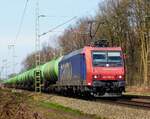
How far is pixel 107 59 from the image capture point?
99.5 feet

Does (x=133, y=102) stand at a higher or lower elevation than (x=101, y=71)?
lower

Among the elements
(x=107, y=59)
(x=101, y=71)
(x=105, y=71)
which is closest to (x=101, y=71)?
(x=101, y=71)

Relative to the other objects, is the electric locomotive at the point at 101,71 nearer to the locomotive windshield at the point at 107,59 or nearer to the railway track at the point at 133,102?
the locomotive windshield at the point at 107,59

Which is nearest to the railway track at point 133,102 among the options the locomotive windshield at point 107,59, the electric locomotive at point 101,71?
the electric locomotive at point 101,71

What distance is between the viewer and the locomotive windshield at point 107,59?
3016 centimetres

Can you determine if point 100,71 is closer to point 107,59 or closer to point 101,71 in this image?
point 101,71

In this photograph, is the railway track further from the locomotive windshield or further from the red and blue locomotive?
the locomotive windshield

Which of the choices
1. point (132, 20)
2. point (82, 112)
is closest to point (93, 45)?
point (82, 112)

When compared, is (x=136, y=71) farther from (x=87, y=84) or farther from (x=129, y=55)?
(x=87, y=84)

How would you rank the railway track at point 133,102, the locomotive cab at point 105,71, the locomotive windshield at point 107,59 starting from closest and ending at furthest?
the railway track at point 133,102 → the locomotive cab at point 105,71 → the locomotive windshield at point 107,59

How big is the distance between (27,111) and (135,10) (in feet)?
181

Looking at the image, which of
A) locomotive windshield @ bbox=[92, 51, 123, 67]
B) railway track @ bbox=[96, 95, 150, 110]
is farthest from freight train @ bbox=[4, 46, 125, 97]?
railway track @ bbox=[96, 95, 150, 110]

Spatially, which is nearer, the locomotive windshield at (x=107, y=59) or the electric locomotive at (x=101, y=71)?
the electric locomotive at (x=101, y=71)

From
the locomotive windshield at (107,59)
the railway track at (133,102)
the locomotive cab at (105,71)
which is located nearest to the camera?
the railway track at (133,102)
